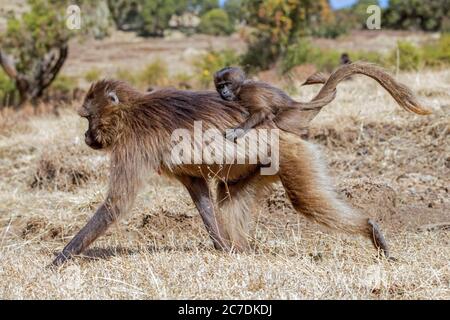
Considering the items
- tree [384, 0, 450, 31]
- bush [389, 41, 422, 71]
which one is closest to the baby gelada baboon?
bush [389, 41, 422, 71]

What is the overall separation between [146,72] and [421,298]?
15444 millimetres

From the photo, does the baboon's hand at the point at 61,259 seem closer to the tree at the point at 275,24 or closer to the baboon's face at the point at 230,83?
the baboon's face at the point at 230,83

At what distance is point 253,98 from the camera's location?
455 cm

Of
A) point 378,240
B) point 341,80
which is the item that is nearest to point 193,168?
point 341,80

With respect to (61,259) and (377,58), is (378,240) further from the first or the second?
(377,58)

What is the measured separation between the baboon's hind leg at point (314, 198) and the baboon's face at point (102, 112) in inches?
45.7

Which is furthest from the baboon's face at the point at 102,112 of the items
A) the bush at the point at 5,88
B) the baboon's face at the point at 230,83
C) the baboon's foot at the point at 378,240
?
the bush at the point at 5,88

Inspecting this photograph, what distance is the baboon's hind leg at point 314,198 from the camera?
438 centimetres

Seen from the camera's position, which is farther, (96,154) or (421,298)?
(96,154)

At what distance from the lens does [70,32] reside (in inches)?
626

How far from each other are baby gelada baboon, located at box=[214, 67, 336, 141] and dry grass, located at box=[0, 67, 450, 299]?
2.73 feet
